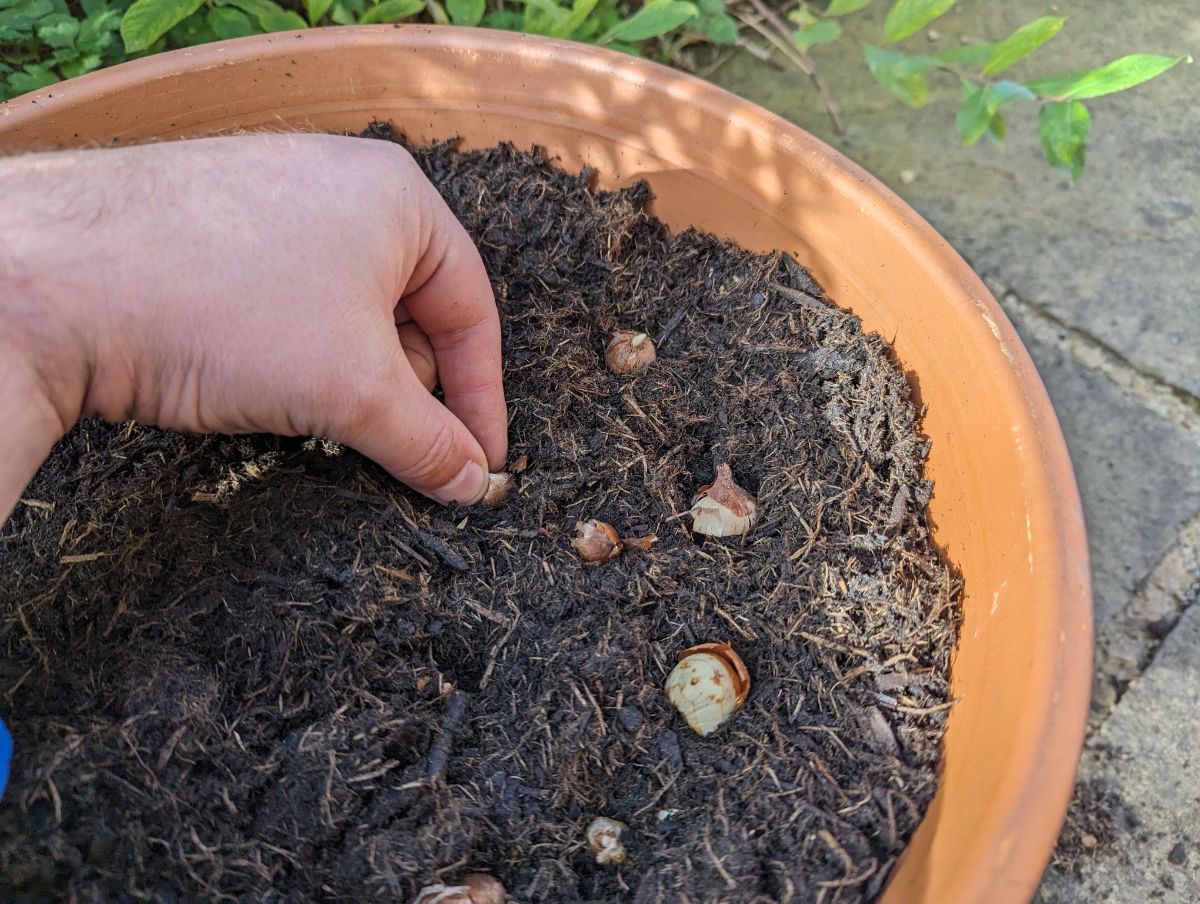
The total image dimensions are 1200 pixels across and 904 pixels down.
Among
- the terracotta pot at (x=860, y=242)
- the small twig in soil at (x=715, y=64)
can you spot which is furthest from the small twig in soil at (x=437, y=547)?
the small twig in soil at (x=715, y=64)

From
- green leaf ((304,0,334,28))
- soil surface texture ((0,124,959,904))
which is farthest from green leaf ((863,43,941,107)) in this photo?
green leaf ((304,0,334,28))

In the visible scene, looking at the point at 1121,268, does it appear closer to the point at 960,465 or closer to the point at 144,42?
the point at 960,465

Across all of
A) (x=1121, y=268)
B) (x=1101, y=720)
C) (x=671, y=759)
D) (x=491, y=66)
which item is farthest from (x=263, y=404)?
(x=1121, y=268)

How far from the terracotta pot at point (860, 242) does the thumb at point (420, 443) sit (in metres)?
0.54

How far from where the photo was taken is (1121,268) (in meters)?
1.62

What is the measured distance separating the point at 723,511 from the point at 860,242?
402mm

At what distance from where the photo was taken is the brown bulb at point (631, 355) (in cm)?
117

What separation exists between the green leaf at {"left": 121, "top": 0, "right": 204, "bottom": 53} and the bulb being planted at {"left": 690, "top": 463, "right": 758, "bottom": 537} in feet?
3.46

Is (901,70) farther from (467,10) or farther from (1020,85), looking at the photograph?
(467,10)

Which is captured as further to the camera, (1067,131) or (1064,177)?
(1064,177)

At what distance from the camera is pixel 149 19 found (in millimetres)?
1269

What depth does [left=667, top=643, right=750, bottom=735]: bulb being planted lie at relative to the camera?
0.90m

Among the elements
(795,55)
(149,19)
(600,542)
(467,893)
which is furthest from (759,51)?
(467,893)

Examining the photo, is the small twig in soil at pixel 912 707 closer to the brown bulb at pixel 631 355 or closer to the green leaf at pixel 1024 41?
the brown bulb at pixel 631 355
